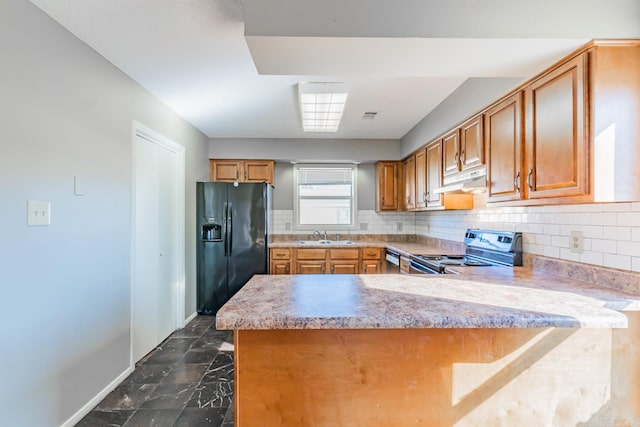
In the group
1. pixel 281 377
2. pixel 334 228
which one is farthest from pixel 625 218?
pixel 334 228

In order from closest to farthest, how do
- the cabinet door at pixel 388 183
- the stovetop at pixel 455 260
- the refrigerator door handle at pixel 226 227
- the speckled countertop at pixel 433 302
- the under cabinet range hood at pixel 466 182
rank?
the speckled countertop at pixel 433 302 → the under cabinet range hood at pixel 466 182 → the stovetop at pixel 455 260 → the refrigerator door handle at pixel 226 227 → the cabinet door at pixel 388 183

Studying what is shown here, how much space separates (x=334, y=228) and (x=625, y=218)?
11.2ft

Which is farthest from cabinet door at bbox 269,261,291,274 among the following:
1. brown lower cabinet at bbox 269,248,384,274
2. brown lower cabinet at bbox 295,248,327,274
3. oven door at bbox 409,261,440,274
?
oven door at bbox 409,261,440,274

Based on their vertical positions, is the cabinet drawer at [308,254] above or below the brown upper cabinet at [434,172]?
below

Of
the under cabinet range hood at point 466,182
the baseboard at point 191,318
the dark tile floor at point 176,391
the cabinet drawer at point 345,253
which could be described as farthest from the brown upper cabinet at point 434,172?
the baseboard at point 191,318

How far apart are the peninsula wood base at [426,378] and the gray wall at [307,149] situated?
11.0ft

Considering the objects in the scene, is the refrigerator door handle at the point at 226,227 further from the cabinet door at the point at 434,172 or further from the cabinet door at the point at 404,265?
the cabinet door at the point at 434,172

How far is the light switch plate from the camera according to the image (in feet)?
5.21

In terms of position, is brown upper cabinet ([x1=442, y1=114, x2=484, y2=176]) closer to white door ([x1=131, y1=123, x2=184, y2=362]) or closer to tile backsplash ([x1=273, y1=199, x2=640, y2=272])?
tile backsplash ([x1=273, y1=199, x2=640, y2=272])

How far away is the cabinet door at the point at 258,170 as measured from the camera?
14.1 ft

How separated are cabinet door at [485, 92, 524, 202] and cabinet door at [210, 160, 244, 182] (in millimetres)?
3136

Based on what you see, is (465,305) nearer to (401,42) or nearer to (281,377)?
(281,377)

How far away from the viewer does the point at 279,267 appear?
13.2 ft

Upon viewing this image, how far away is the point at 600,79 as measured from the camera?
1.39 meters
